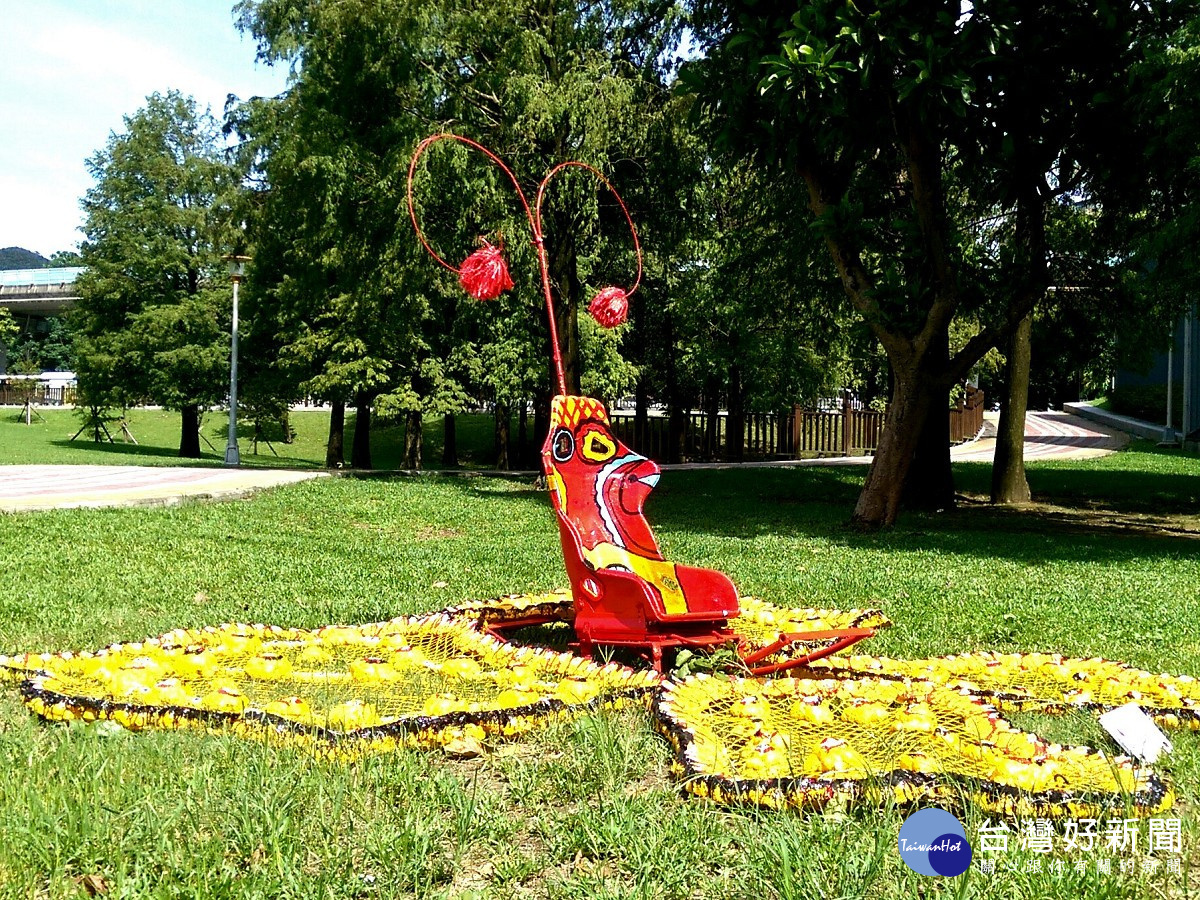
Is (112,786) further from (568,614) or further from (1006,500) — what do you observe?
(1006,500)

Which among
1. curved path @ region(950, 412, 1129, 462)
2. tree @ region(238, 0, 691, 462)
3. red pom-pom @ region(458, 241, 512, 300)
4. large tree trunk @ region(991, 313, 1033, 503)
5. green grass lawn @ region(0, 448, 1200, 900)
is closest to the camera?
green grass lawn @ region(0, 448, 1200, 900)

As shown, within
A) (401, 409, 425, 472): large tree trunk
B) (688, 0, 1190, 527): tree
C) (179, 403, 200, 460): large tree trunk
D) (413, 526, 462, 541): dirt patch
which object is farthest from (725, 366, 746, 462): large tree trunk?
(413, 526, 462, 541): dirt patch

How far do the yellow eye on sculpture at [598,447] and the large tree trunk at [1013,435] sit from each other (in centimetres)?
1166

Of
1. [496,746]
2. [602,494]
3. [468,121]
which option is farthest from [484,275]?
[468,121]

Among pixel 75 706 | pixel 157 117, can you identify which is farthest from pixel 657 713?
pixel 157 117

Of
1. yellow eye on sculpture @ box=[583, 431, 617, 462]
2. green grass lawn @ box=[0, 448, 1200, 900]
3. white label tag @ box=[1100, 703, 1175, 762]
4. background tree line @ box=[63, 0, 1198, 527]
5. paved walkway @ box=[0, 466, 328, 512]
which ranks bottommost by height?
green grass lawn @ box=[0, 448, 1200, 900]

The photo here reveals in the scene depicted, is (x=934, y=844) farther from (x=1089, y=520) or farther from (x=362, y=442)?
(x=362, y=442)

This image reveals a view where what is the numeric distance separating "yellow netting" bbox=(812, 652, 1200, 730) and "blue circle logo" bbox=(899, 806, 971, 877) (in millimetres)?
1873

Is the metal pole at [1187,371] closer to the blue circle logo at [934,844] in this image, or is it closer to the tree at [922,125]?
the tree at [922,125]

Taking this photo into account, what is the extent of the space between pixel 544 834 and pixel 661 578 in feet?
9.59

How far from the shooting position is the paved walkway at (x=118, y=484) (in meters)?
12.6

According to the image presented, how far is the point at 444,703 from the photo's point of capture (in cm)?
434

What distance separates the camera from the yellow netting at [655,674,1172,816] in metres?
3.42

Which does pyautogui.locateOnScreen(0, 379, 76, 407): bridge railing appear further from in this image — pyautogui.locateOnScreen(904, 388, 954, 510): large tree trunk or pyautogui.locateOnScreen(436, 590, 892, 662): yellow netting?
pyautogui.locateOnScreen(436, 590, 892, 662): yellow netting
